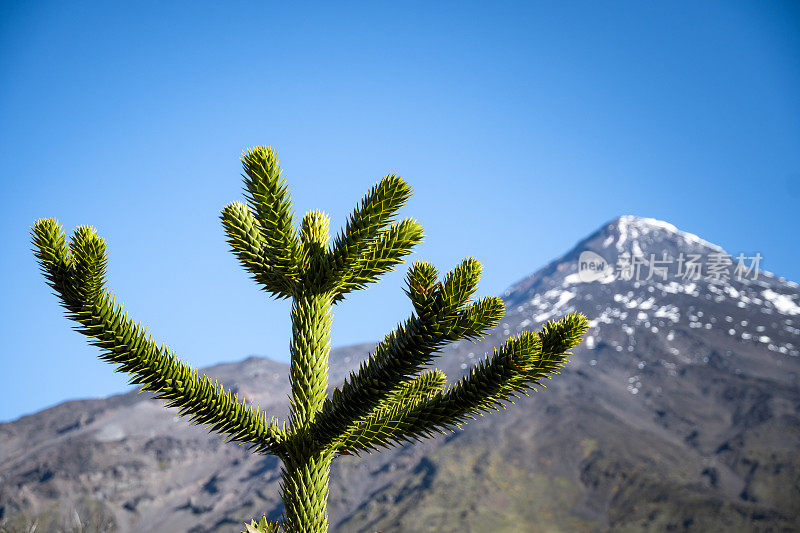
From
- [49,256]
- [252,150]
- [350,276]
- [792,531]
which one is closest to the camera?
[49,256]

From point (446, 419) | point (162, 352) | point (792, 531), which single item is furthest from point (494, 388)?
point (792, 531)

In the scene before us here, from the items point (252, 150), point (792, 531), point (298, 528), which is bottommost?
point (792, 531)

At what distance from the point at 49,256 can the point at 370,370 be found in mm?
1990

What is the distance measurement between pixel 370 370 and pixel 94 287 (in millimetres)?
1689

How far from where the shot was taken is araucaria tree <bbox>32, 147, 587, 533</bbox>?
146 inches

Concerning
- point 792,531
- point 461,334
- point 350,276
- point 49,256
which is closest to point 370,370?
point 461,334

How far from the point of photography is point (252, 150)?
407 cm

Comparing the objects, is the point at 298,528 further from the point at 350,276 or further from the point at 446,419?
the point at 350,276

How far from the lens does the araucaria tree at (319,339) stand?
146 inches

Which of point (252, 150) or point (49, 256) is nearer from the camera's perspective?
point (49, 256)

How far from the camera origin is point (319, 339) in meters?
4.52

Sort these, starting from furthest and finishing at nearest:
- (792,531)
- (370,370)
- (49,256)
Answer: (792,531)
(370,370)
(49,256)

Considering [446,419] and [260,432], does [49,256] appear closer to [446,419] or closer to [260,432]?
[260,432]

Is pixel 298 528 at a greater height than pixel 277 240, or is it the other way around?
pixel 277 240
